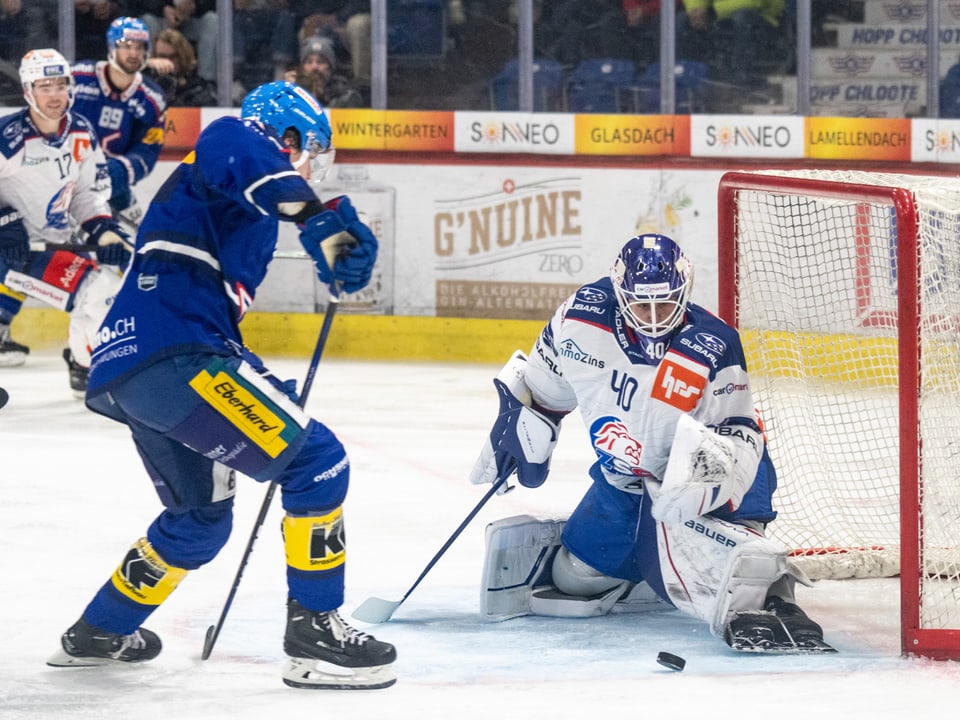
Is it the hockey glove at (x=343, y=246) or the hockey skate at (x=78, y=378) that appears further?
the hockey skate at (x=78, y=378)

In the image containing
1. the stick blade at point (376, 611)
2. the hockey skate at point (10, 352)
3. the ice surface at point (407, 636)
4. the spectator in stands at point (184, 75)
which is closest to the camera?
the ice surface at point (407, 636)

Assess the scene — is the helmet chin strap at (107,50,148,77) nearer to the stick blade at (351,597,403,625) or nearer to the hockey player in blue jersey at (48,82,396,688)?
the stick blade at (351,597,403,625)

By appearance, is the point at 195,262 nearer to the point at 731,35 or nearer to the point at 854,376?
the point at 854,376

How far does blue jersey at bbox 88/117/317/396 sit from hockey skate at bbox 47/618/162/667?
0.48 metres

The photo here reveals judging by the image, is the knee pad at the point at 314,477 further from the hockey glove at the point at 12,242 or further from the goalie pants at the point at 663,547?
the hockey glove at the point at 12,242

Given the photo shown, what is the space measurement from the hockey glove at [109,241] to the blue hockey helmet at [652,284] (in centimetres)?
312

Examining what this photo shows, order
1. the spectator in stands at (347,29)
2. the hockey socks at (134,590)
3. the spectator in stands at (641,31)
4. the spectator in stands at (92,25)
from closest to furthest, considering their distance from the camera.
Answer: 1. the hockey socks at (134,590)
2. the spectator in stands at (641,31)
3. the spectator in stands at (347,29)
4. the spectator in stands at (92,25)

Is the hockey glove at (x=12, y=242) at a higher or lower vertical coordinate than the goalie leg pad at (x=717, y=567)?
higher

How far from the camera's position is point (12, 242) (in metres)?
6.02

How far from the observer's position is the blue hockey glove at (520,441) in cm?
358

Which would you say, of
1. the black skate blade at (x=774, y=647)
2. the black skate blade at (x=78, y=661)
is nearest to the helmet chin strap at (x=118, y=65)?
the black skate blade at (x=78, y=661)

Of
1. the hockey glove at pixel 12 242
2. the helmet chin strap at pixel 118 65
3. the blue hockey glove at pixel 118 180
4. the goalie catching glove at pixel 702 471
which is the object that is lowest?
the goalie catching glove at pixel 702 471

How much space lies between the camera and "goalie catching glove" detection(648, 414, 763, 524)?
3229 mm

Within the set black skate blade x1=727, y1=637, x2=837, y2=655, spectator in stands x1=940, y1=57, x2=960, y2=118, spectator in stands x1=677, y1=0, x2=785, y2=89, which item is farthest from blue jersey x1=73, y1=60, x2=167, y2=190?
black skate blade x1=727, y1=637, x2=837, y2=655
